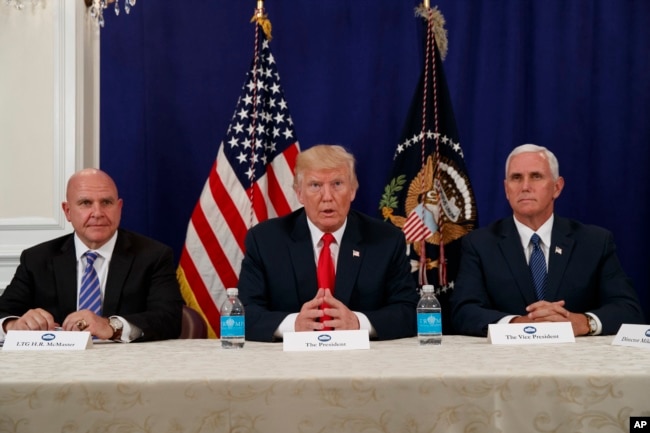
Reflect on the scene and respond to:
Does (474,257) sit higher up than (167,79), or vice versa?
(167,79)

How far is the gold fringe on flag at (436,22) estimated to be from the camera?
16.1ft

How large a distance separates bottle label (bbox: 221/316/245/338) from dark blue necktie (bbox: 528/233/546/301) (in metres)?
1.52

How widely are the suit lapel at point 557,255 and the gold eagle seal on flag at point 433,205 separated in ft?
3.27

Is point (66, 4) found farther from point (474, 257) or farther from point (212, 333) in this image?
point (474, 257)

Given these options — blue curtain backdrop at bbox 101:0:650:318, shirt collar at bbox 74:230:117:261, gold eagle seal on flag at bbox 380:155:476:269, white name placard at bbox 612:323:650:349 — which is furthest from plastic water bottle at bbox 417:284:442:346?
blue curtain backdrop at bbox 101:0:650:318

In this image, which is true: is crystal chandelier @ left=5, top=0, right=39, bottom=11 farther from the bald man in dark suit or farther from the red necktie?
the red necktie

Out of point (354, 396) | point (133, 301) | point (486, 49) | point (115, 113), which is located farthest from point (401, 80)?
point (354, 396)

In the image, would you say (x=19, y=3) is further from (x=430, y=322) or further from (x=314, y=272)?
(x=430, y=322)

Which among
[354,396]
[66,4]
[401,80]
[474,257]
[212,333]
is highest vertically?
[66,4]

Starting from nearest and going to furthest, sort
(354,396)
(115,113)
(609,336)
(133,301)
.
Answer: (354,396), (609,336), (133,301), (115,113)

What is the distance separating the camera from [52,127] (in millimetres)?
4816

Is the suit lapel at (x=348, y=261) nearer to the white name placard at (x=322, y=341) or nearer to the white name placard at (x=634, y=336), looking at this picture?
the white name placard at (x=322, y=341)

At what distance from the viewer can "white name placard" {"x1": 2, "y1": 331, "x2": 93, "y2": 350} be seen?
2.77 metres

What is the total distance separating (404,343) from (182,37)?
10.8ft
